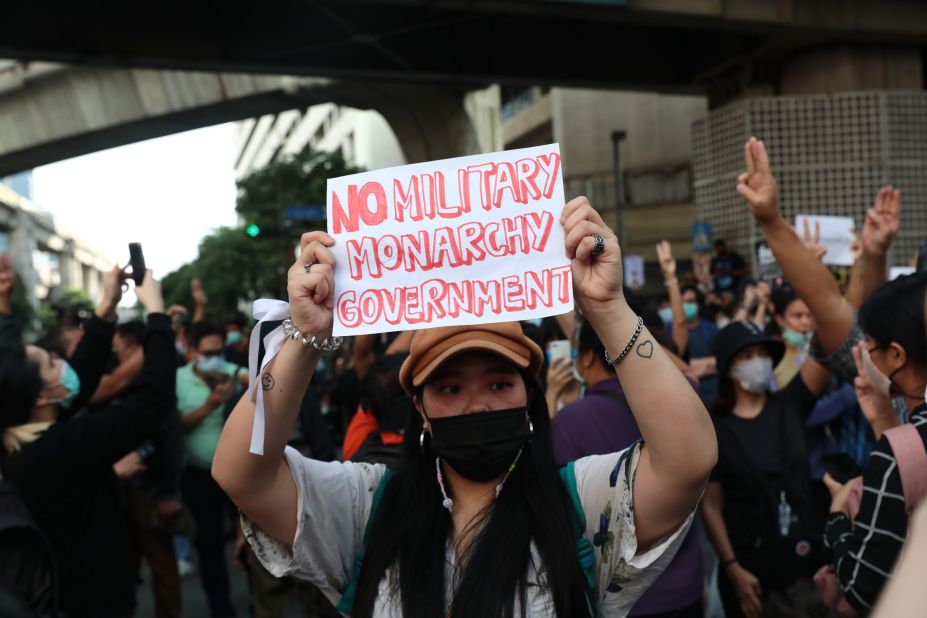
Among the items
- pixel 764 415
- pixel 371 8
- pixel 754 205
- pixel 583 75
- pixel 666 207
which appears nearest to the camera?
pixel 754 205

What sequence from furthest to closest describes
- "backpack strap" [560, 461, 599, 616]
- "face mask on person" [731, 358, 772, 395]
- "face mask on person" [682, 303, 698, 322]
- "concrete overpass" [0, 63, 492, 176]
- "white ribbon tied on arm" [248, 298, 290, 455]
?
"concrete overpass" [0, 63, 492, 176] < "face mask on person" [682, 303, 698, 322] < "face mask on person" [731, 358, 772, 395] < "backpack strap" [560, 461, 599, 616] < "white ribbon tied on arm" [248, 298, 290, 455]

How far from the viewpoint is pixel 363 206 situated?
2.10 meters

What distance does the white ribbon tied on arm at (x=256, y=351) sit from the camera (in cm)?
197

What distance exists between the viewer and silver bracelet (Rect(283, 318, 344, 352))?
2.03 metres

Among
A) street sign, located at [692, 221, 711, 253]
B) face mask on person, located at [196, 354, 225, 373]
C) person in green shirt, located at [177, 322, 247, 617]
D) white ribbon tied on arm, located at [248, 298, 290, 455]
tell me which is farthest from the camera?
street sign, located at [692, 221, 711, 253]

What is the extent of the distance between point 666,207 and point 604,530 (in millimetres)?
26413

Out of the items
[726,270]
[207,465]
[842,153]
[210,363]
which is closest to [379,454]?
[207,465]

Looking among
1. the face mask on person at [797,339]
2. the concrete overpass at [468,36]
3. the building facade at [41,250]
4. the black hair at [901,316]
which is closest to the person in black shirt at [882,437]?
the black hair at [901,316]

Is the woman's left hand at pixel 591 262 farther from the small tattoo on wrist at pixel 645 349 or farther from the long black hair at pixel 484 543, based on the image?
the long black hair at pixel 484 543

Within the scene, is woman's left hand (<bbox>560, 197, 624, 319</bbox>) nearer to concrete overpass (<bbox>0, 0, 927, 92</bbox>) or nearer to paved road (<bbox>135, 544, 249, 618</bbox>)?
paved road (<bbox>135, 544, 249, 618</bbox>)

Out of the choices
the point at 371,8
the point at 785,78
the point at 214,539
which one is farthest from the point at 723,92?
the point at 214,539

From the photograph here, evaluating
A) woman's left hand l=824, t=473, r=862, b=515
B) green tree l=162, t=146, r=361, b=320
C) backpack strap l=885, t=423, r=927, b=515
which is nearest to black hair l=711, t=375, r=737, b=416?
woman's left hand l=824, t=473, r=862, b=515

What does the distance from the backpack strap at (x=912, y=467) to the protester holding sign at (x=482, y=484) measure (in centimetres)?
59

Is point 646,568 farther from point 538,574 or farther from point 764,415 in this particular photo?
point 764,415
